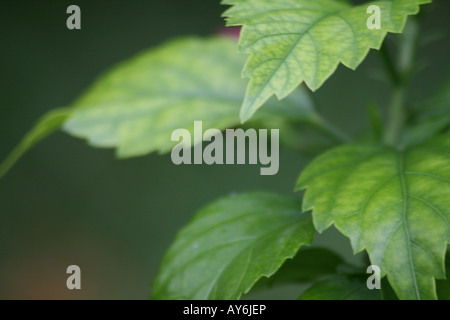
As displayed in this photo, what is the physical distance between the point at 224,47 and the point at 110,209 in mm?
1488

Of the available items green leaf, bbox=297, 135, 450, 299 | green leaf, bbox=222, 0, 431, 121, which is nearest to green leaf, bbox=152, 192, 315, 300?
green leaf, bbox=297, 135, 450, 299

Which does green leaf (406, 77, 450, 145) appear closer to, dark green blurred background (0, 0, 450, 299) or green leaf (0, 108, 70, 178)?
green leaf (0, 108, 70, 178)

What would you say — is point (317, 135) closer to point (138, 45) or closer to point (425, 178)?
point (425, 178)

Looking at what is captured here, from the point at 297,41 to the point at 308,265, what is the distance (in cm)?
35

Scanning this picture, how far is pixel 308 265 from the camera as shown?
79 cm

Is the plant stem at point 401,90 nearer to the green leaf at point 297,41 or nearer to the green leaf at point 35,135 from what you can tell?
the green leaf at point 297,41

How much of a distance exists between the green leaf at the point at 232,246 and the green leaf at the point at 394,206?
0.06 metres

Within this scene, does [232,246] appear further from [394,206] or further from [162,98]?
[162,98]

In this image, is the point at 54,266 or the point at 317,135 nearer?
the point at 317,135

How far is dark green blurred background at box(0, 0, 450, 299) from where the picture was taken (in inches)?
91.4

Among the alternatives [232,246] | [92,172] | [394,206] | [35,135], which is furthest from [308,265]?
[92,172]

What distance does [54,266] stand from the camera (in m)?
2.25

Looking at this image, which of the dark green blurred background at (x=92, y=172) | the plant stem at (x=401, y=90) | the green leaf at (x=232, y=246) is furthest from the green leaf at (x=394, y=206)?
the dark green blurred background at (x=92, y=172)

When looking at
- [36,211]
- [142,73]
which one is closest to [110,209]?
[36,211]
